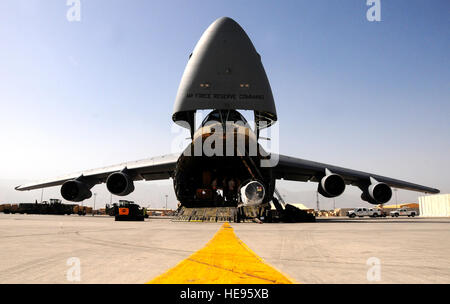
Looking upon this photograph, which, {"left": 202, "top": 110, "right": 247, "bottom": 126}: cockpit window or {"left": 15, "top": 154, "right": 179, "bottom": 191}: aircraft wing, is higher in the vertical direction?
{"left": 202, "top": 110, "right": 247, "bottom": 126}: cockpit window

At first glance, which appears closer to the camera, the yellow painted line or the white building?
the yellow painted line

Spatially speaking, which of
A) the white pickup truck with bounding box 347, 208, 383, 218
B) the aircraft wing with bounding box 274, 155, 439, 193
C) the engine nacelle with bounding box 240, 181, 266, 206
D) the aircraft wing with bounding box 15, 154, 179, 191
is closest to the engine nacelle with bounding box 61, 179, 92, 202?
the aircraft wing with bounding box 15, 154, 179, 191

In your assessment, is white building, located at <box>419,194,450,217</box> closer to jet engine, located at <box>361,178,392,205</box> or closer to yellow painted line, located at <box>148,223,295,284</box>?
jet engine, located at <box>361,178,392,205</box>

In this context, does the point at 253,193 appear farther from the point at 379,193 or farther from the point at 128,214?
the point at 379,193

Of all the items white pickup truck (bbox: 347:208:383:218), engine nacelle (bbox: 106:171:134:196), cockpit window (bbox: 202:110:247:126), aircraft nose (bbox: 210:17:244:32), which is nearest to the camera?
engine nacelle (bbox: 106:171:134:196)

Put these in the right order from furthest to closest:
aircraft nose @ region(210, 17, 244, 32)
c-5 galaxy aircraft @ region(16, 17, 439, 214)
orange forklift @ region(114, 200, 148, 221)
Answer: aircraft nose @ region(210, 17, 244, 32) → orange forklift @ region(114, 200, 148, 221) → c-5 galaxy aircraft @ region(16, 17, 439, 214)

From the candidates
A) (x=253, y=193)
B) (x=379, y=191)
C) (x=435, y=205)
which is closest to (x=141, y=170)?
(x=253, y=193)

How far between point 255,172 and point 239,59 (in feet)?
24.9

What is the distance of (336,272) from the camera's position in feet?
8.96

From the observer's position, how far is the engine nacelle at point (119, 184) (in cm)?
1862

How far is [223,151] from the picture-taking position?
59.0 feet

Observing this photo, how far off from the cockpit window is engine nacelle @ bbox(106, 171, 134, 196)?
592 centimetres

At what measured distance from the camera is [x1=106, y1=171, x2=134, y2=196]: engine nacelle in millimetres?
18625
